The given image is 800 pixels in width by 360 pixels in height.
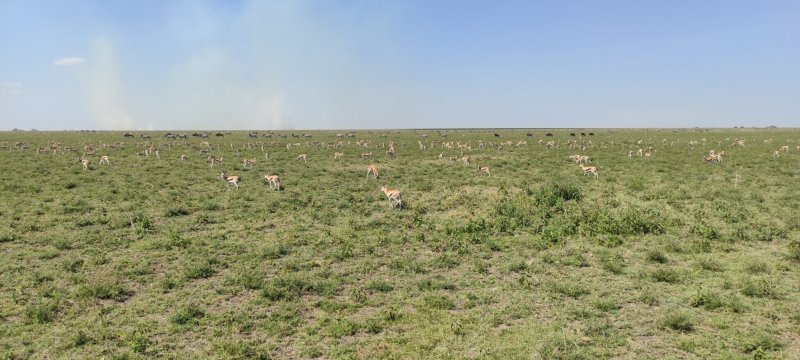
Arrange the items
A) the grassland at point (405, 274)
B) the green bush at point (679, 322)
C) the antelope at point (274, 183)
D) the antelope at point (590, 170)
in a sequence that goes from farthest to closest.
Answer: the antelope at point (590, 170) < the antelope at point (274, 183) < the green bush at point (679, 322) < the grassland at point (405, 274)

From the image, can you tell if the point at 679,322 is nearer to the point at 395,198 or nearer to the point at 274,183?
the point at 395,198

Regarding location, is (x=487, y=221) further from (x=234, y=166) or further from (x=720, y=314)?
(x=234, y=166)

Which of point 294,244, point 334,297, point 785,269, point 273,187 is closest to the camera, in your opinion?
point 334,297

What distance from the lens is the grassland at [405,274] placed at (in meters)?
7.71

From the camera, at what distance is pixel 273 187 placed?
24.0 meters

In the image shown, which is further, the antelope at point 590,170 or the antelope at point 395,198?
the antelope at point 590,170

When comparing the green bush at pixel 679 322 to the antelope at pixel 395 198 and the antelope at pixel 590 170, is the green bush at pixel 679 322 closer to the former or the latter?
the antelope at pixel 395 198

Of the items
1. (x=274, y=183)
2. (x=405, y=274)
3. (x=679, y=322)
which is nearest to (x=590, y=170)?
(x=274, y=183)

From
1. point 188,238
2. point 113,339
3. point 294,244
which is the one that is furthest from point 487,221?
point 113,339

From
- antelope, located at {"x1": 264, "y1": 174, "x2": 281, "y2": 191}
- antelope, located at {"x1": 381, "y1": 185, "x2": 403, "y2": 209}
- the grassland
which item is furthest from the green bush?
antelope, located at {"x1": 264, "y1": 174, "x2": 281, "y2": 191}

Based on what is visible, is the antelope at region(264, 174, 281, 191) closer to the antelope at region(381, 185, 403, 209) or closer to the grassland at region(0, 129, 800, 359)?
the grassland at region(0, 129, 800, 359)

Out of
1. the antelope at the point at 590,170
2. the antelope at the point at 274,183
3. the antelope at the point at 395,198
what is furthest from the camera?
the antelope at the point at 590,170

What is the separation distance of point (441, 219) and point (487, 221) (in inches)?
70.6

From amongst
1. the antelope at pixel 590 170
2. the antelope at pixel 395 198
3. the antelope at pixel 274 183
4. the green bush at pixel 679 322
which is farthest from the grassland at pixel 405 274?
the antelope at pixel 590 170
